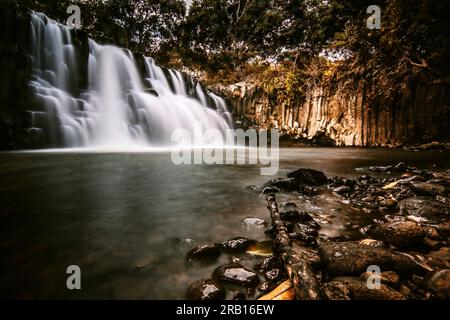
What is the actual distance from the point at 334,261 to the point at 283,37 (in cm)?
2013

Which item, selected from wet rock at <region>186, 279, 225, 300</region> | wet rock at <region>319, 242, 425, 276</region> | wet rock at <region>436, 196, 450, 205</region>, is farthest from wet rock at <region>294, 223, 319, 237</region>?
wet rock at <region>436, 196, 450, 205</region>

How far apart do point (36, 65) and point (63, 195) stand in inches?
338

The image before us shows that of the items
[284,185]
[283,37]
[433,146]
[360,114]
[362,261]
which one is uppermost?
[283,37]

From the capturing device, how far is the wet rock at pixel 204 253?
168 cm

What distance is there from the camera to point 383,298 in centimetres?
119

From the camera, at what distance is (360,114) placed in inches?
487

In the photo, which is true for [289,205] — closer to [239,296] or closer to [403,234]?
[403,234]

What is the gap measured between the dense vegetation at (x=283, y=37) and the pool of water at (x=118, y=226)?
7.13 metres

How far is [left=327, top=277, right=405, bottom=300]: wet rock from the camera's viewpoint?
3.95 ft

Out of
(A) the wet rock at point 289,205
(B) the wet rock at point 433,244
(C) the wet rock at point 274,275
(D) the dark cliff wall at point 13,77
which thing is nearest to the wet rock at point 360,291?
(C) the wet rock at point 274,275

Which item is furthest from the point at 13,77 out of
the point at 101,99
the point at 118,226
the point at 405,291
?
the point at 405,291

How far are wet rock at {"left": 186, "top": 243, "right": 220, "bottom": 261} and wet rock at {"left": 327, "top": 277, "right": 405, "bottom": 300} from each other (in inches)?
30.1

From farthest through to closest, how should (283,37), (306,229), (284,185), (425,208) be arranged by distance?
(283,37), (284,185), (425,208), (306,229)

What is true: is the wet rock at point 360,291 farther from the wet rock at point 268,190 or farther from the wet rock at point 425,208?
the wet rock at point 268,190
